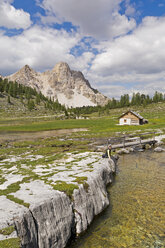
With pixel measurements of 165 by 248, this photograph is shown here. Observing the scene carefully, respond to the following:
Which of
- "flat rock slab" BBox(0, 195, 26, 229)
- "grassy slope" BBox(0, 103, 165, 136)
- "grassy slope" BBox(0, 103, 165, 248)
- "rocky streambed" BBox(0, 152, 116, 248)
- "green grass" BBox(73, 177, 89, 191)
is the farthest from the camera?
"grassy slope" BBox(0, 103, 165, 136)

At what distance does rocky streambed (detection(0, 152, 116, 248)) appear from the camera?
25.3 feet

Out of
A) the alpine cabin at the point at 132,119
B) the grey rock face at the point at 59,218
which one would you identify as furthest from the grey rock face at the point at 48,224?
the alpine cabin at the point at 132,119

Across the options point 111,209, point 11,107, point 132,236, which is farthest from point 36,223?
point 11,107

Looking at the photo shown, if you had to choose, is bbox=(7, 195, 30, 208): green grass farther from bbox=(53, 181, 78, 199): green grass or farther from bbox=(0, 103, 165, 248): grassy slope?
bbox=(53, 181, 78, 199): green grass

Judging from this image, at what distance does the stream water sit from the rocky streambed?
77 centimetres

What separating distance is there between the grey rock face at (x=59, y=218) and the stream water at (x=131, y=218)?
2.45 ft

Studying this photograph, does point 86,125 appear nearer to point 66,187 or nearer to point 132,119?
point 132,119

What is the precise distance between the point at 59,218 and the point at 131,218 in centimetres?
549

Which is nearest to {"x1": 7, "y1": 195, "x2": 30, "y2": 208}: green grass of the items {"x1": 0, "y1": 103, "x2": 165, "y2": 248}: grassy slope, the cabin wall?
{"x1": 0, "y1": 103, "x2": 165, "y2": 248}: grassy slope

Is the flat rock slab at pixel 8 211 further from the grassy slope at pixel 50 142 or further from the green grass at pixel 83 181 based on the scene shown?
the green grass at pixel 83 181

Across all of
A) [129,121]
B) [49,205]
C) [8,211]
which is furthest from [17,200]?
[129,121]

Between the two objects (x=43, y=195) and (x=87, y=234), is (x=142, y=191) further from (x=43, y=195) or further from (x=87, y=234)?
(x=43, y=195)

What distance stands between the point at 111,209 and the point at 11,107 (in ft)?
555

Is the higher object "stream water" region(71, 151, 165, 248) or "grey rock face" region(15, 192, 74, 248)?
"grey rock face" region(15, 192, 74, 248)
